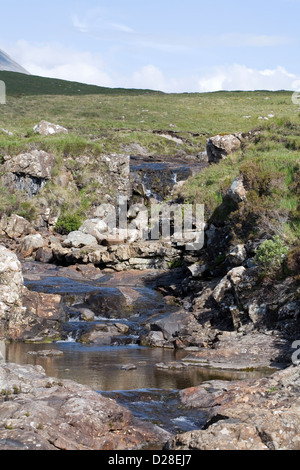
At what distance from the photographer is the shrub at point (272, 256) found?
62.5 ft

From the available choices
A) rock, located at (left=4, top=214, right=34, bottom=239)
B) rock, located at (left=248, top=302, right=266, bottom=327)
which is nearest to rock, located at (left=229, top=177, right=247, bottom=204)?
rock, located at (left=248, top=302, right=266, bottom=327)

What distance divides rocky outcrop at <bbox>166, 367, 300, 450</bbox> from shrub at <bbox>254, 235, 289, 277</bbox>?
26.0ft

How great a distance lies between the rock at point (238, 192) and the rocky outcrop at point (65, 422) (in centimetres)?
1482

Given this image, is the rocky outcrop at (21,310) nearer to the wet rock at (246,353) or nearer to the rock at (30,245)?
the wet rock at (246,353)

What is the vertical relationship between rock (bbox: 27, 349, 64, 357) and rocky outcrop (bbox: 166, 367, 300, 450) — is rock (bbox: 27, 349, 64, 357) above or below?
below

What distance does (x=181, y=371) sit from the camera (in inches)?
593

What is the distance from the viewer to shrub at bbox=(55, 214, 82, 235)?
Answer: 35875 millimetres

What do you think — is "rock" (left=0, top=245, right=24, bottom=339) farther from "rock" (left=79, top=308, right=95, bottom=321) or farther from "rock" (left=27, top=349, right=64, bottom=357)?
"rock" (left=27, top=349, right=64, bottom=357)

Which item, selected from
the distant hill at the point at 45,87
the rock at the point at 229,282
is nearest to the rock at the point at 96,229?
the rock at the point at 229,282

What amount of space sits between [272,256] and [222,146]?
18443 mm

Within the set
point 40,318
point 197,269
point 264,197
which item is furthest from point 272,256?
point 40,318

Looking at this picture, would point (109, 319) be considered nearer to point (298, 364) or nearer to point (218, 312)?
point (218, 312)

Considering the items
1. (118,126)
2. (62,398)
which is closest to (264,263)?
(62,398)

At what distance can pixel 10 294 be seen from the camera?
20094mm
